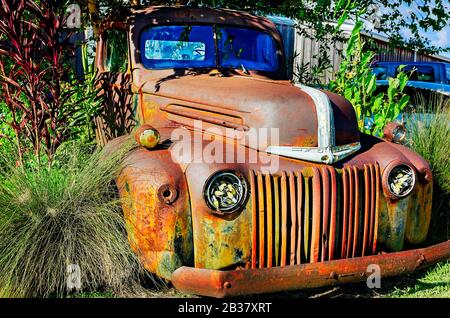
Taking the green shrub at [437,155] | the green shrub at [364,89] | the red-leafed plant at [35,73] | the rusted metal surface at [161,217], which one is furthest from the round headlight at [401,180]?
the red-leafed plant at [35,73]

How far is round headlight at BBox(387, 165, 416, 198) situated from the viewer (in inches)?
147

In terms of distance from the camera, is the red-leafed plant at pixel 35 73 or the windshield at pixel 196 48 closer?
the red-leafed plant at pixel 35 73

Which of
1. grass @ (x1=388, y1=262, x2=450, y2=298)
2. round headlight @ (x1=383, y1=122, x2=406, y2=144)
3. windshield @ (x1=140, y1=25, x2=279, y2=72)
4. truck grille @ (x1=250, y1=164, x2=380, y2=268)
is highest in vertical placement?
windshield @ (x1=140, y1=25, x2=279, y2=72)

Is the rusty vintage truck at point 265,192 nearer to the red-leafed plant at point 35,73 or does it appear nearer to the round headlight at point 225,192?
the round headlight at point 225,192

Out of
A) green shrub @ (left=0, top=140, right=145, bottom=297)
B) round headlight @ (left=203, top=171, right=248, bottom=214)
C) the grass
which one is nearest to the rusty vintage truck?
round headlight @ (left=203, top=171, right=248, bottom=214)

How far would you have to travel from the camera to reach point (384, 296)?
3.94m

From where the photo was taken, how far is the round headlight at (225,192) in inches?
129

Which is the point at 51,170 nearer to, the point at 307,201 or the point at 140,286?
the point at 140,286

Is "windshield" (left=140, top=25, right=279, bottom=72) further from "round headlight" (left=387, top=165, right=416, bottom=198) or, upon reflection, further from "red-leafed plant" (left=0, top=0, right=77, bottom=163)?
"round headlight" (left=387, top=165, right=416, bottom=198)

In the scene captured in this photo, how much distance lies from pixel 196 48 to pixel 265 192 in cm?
187

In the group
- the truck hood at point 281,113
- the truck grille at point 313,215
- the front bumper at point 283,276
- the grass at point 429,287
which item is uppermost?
the truck hood at point 281,113

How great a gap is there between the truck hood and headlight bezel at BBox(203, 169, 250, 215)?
36 centimetres
